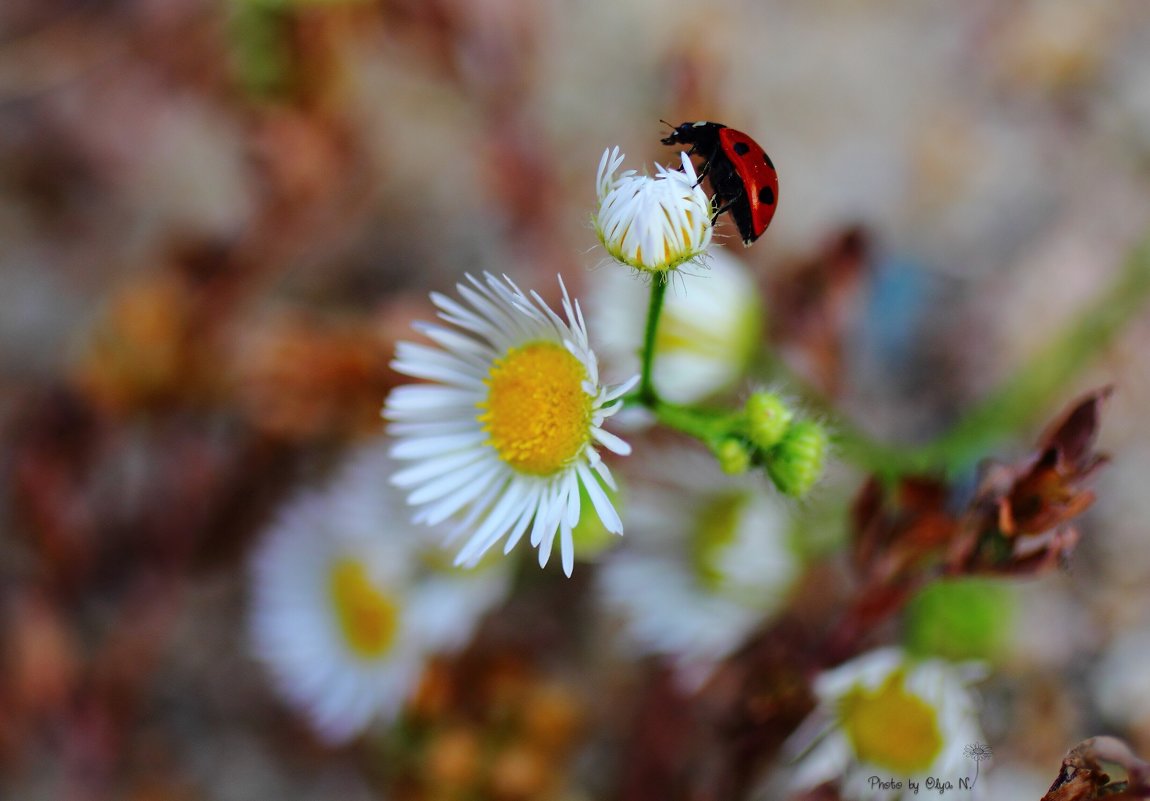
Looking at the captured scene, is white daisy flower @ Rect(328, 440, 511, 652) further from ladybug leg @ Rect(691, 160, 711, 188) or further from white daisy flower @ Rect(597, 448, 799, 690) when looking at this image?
ladybug leg @ Rect(691, 160, 711, 188)

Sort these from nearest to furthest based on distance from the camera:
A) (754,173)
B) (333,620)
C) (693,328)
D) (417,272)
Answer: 1. (754,173)
2. (693,328)
3. (333,620)
4. (417,272)

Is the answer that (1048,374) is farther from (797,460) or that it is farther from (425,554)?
(425,554)

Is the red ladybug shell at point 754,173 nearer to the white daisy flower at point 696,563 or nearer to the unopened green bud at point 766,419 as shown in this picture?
the unopened green bud at point 766,419

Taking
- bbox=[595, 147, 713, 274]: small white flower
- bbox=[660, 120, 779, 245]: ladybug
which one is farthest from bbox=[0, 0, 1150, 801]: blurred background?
bbox=[595, 147, 713, 274]: small white flower

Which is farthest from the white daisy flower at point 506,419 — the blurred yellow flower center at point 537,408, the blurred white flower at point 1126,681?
the blurred white flower at point 1126,681

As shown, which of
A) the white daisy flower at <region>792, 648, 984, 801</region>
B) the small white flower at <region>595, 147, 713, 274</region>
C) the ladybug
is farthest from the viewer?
the white daisy flower at <region>792, 648, 984, 801</region>

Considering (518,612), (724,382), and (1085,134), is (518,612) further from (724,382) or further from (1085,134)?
(1085,134)

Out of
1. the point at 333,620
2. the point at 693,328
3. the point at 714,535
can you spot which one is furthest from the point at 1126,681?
the point at 333,620
